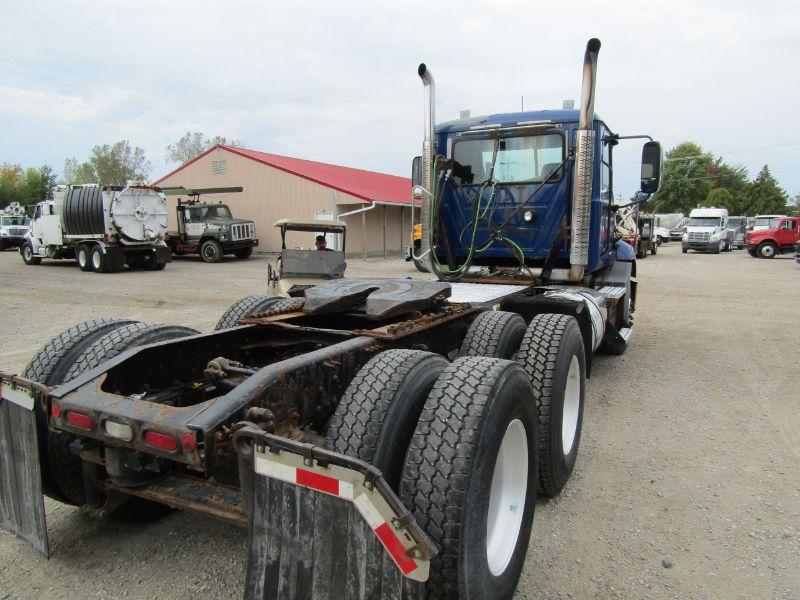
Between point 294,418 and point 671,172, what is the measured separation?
72.8 m

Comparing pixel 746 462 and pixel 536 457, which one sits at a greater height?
pixel 536 457

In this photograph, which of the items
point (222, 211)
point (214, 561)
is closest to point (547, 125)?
point (214, 561)

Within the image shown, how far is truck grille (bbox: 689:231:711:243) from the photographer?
3192cm

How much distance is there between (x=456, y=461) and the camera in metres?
2.06

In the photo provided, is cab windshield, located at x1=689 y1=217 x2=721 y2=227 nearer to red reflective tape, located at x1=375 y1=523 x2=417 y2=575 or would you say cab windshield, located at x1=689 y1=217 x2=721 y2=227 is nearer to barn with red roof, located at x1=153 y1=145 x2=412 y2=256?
barn with red roof, located at x1=153 y1=145 x2=412 y2=256

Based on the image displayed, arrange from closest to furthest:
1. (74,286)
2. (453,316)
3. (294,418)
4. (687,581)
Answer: (294,418) < (687,581) < (453,316) < (74,286)

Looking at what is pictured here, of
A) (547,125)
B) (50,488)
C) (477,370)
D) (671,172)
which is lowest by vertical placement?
(50,488)

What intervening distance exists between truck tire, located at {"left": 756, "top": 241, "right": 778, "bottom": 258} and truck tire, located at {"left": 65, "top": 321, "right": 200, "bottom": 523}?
3211cm

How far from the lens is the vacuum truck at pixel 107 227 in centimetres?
1942

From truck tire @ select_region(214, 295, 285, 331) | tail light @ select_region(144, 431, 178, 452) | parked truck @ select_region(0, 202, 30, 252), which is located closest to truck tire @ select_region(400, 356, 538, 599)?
tail light @ select_region(144, 431, 178, 452)

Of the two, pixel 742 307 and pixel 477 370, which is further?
pixel 742 307

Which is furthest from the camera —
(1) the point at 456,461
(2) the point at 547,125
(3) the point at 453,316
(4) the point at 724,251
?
(4) the point at 724,251

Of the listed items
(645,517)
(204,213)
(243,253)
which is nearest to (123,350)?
(645,517)

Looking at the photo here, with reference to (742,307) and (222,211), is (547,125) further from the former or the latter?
(222,211)
